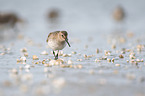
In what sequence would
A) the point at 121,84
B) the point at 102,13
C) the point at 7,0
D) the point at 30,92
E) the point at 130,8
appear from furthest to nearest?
the point at 7,0, the point at 130,8, the point at 102,13, the point at 121,84, the point at 30,92

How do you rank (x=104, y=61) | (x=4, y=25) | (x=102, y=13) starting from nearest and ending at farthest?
1. (x=104, y=61)
2. (x=4, y=25)
3. (x=102, y=13)

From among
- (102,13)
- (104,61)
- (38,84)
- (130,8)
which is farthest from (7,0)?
(38,84)

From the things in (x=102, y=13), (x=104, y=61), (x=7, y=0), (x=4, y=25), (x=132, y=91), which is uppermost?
(x=7, y=0)

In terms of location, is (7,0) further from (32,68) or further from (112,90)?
(112,90)

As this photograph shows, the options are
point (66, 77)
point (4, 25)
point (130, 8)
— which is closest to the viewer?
point (66, 77)

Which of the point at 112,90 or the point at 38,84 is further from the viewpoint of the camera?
the point at 38,84

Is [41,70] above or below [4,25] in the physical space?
below

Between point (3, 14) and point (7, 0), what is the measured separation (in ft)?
41.7

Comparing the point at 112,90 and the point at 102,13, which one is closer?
the point at 112,90

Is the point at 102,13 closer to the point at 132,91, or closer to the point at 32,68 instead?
the point at 32,68

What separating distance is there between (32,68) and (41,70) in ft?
1.08

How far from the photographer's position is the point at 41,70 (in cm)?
583

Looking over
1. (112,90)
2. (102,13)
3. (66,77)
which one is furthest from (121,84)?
(102,13)

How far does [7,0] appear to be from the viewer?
29.1 meters
